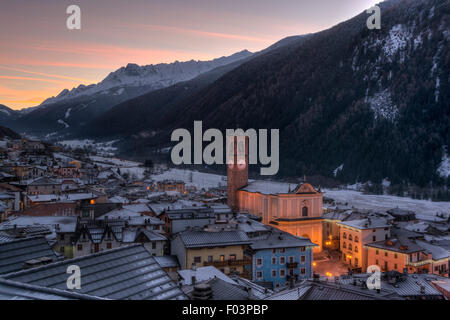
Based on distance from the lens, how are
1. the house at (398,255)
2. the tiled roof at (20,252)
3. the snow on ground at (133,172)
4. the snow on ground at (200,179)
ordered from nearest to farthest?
1. the tiled roof at (20,252)
2. the house at (398,255)
3. the snow on ground at (200,179)
4. the snow on ground at (133,172)

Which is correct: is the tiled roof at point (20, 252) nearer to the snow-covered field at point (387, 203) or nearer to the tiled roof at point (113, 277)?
the tiled roof at point (113, 277)

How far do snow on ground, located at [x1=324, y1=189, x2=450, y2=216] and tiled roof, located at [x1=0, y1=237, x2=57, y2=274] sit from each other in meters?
76.1

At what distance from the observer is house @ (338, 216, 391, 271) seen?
45156 millimetres

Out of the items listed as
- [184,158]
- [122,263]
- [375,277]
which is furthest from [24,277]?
[184,158]

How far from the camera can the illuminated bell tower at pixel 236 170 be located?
68812mm

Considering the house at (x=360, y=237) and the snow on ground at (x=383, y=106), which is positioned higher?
the snow on ground at (x=383, y=106)

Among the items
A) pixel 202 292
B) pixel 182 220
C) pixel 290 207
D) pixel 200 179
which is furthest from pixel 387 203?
pixel 202 292

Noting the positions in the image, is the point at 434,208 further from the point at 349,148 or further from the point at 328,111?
the point at 328,111

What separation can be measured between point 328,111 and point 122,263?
17634 centimetres

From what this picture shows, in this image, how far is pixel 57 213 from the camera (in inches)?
1731

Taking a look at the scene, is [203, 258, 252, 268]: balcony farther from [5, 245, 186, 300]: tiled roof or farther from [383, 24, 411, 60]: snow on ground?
[383, 24, 411, 60]: snow on ground

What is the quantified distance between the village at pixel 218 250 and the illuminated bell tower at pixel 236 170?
229 mm

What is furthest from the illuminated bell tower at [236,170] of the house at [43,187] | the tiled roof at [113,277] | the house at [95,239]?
the tiled roof at [113,277]

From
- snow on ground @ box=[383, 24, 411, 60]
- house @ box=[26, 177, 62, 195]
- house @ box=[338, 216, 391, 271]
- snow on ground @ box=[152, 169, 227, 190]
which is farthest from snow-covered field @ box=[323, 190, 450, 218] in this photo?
snow on ground @ box=[383, 24, 411, 60]
